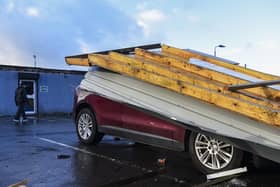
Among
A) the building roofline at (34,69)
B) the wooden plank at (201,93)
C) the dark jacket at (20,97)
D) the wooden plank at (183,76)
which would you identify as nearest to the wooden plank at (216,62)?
the wooden plank at (183,76)

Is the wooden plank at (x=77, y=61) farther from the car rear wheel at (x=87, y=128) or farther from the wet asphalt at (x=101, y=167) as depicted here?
the wet asphalt at (x=101, y=167)

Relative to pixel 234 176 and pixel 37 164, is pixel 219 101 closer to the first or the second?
pixel 234 176

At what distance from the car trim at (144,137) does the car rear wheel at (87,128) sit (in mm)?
253

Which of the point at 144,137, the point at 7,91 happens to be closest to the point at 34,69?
the point at 7,91

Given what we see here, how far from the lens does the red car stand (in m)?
5.52

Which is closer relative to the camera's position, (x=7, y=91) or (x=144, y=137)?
(x=144, y=137)

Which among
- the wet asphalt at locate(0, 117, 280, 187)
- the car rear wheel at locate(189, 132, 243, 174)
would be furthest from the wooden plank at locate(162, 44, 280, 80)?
the wet asphalt at locate(0, 117, 280, 187)

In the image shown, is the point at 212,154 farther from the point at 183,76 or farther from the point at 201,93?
the point at 183,76

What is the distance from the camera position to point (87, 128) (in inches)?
324

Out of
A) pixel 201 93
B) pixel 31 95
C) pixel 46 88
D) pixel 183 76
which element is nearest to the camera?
pixel 201 93

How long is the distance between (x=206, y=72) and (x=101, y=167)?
2305 millimetres

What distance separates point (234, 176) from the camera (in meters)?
5.34

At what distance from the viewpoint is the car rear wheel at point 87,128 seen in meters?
7.99

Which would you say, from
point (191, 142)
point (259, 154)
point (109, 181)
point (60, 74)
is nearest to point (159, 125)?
point (191, 142)
